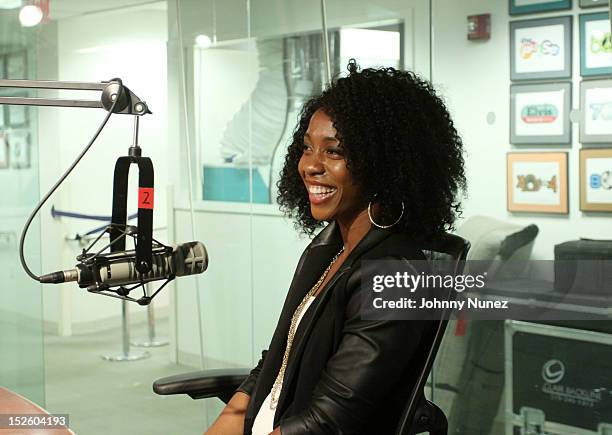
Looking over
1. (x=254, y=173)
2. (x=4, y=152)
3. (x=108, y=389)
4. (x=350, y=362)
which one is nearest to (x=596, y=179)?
(x=350, y=362)

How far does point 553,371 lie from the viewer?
2756 mm

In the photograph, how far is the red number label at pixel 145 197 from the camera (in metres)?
1.63

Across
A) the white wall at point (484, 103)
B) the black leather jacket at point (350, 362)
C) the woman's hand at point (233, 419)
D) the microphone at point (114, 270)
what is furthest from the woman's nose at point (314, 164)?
the white wall at point (484, 103)

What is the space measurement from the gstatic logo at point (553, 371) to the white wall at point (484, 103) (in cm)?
33


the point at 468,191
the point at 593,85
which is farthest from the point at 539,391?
the point at 593,85

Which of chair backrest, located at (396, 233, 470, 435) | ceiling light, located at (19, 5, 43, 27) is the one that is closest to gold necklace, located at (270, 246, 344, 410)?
chair backrest, located at (396, 233, 470, 435)

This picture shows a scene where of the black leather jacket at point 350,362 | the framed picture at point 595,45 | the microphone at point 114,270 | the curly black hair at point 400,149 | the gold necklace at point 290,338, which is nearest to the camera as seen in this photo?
the microphone at point 114,270

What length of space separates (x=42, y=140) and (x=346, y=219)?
222 cm

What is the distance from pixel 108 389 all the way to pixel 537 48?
2.41m

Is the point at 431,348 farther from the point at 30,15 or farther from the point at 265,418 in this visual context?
the point at 30,15

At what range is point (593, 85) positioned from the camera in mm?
2559

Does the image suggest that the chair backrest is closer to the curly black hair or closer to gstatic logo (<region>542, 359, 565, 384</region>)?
the curly black hair

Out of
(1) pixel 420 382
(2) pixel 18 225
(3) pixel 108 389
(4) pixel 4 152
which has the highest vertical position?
(4) pixel 4 152

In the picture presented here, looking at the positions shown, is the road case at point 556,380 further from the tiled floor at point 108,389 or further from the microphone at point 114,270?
the tiled floor at point 108,389
